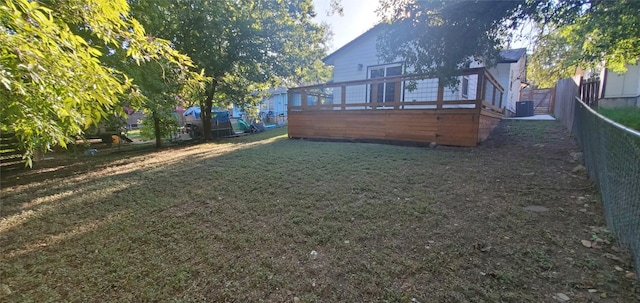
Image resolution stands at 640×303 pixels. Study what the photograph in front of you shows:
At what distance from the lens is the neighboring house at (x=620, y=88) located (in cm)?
1048

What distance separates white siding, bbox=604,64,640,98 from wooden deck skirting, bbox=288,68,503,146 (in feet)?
24.2

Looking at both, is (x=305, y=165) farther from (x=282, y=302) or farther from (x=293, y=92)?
(x=293, y=92)

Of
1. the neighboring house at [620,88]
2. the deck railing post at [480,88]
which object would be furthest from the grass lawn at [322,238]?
the neighboring house at [620,88]

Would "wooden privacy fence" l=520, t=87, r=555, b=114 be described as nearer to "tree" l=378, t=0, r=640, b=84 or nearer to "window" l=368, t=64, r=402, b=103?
"window" l=368, t=64, r=402, b=103

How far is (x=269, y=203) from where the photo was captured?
11.2 feet

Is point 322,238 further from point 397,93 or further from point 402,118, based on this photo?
point 397,93

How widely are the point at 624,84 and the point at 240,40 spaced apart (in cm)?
1561

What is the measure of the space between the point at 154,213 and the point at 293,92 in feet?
23.1

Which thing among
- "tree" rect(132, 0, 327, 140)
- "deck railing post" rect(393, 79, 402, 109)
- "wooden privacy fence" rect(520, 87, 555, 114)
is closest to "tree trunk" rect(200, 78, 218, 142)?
"tree" rect(132, 0, 327, 140)

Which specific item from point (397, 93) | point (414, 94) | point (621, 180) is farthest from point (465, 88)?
point (621, 180)

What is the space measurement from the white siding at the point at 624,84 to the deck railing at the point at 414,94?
577cm

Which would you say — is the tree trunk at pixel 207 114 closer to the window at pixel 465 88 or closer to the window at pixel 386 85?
the window at pixel 386 85

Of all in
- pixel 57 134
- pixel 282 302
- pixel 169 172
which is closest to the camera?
pixel 282 302

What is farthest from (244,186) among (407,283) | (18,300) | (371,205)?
(407,283)
